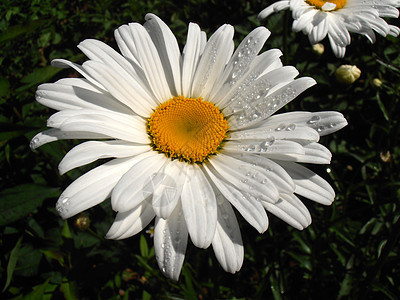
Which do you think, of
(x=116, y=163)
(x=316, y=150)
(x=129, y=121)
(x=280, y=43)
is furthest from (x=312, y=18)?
Result: (x=116, y=163)

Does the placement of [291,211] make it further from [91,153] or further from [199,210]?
[91,153]

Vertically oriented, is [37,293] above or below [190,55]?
below

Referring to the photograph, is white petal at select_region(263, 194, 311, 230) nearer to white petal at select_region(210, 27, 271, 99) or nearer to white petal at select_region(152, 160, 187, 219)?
white petal at select_region(152, 160, 187, 219)

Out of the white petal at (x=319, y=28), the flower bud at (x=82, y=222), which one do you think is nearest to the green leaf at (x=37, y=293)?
the flower bud at (x=82, y=222)

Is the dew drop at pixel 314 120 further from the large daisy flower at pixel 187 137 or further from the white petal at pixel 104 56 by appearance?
the white petal at pixel 104 56

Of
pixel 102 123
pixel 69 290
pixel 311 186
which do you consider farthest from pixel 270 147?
pixel 69 290

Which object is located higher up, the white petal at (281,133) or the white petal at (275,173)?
the white petal at (281,133)
